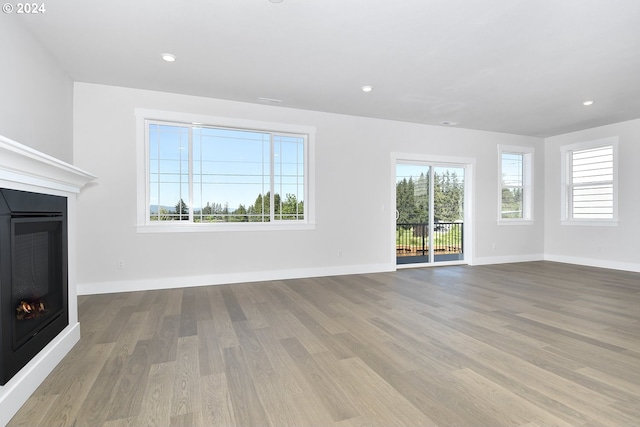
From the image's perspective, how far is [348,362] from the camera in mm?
2246

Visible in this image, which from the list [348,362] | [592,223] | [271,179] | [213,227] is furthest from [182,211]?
[592,223]

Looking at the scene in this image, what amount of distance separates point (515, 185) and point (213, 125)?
251 inches

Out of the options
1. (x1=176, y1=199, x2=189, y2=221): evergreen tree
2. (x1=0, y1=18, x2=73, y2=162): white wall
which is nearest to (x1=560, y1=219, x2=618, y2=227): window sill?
(x1=176, y1=199, x2=189, y2=221): evergreen tree

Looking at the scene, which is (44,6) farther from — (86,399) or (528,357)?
(528,357)

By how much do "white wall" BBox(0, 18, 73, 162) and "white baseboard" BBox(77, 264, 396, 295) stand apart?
1680 mm

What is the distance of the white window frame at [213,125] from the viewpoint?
4.30m

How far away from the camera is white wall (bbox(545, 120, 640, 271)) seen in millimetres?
5742

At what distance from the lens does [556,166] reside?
6969 millimetres

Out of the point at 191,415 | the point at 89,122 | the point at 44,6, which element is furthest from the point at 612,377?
the point at 89,122

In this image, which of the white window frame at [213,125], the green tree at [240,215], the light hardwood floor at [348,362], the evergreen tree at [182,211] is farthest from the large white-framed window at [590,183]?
the evergreen tree at [182,211]

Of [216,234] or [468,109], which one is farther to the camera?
[468,109]

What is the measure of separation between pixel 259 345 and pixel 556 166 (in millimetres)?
7494

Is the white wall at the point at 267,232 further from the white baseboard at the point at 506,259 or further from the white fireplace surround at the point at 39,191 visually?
the white fireplace surround at the point at 39,191

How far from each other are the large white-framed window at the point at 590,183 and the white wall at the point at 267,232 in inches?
38.3
